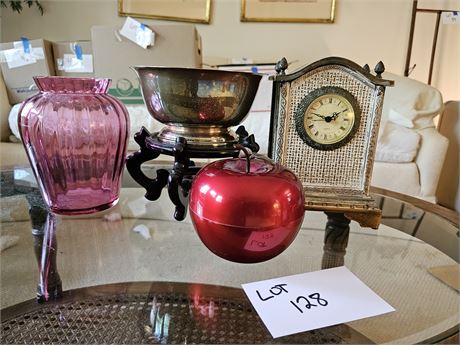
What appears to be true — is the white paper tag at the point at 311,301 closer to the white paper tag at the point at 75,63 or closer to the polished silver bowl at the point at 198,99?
the polished silver bowl at the point at 198,99

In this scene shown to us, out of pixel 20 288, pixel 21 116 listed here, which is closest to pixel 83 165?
pixel 21 116

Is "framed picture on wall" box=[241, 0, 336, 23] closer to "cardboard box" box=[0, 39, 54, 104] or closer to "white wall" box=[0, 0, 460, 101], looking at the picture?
"white wall" box=[0, 0, 460, 101]

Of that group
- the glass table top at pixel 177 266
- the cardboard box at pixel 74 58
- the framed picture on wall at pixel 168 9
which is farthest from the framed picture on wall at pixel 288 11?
the glass table top at pixel 177 266

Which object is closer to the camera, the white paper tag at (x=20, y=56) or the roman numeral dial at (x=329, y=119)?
the roman numeral dial at (x=329, y=119)

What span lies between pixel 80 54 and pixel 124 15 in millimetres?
428

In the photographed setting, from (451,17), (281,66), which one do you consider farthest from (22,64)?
(451,17)

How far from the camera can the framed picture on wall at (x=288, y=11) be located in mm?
1825

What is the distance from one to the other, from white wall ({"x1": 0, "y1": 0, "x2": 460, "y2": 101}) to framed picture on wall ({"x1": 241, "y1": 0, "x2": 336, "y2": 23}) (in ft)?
0.10

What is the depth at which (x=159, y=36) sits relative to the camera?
4.87 feet

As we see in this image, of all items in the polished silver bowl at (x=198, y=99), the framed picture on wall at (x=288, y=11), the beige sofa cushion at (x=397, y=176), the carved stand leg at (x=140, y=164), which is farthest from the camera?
the framed picture on wall at (x=288, y=11)

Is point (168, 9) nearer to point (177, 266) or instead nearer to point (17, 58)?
point (17, 58)

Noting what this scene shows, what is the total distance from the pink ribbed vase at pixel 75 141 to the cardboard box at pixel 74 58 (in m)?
1.07

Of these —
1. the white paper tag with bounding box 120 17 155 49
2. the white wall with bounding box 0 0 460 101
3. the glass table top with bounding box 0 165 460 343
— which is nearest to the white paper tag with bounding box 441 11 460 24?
the white wall with bounding box 0 0 460 101

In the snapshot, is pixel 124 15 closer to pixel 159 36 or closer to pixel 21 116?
pixel 159 36
